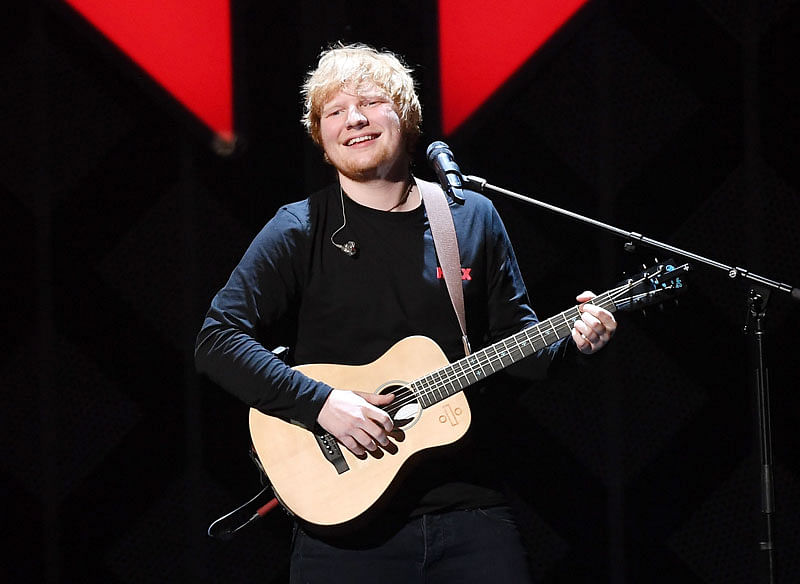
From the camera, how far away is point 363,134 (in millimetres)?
2414

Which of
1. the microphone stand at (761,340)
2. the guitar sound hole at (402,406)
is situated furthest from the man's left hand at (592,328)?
the guitar sound hole at (402,406)

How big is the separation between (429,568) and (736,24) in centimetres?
224

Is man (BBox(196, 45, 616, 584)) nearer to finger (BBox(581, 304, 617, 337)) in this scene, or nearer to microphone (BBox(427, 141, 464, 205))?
finger (BBox(581, 304, 617, 337))

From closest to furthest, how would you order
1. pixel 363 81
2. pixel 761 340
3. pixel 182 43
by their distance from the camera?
pixel 761 340
pixel 363 81
pixel 182 43

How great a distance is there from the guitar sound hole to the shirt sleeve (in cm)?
18

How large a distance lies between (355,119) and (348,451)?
2.83 feet

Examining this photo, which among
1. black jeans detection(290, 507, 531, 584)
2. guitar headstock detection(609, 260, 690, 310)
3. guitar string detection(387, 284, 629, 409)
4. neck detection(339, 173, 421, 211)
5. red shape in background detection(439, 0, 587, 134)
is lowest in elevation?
black jeans detection(290, 507, 531, 584)

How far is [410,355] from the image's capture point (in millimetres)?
2262

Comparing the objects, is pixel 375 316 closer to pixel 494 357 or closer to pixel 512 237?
pixel 494 357

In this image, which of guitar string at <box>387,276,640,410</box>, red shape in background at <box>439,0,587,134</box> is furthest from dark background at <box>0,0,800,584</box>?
guitar string at <box>387,276,640,410</box>

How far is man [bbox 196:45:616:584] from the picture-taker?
7.00 ft

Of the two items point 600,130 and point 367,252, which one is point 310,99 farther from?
point 600,130

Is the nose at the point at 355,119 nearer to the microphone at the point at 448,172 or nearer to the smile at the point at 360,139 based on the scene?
the smile at the point at 360,139

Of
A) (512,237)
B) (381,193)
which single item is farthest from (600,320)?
(512,237)
